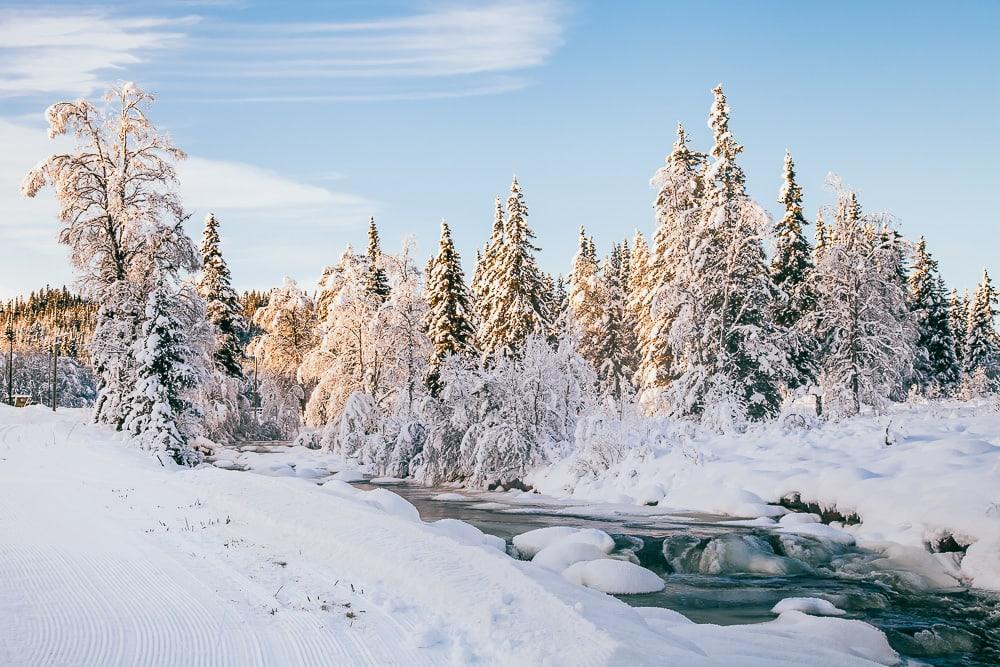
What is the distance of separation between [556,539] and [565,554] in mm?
1442

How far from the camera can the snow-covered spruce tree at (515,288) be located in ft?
104

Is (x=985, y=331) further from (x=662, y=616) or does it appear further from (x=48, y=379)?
(x=48, y=379)

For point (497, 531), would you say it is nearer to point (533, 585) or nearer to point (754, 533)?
point (754, 533)

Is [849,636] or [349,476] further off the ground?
[849,636]

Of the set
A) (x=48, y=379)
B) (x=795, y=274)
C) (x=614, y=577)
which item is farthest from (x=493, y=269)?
(x=48, y=379)

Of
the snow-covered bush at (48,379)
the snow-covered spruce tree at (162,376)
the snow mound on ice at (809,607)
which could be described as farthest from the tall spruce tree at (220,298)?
the snow-covered bush at (48,379)

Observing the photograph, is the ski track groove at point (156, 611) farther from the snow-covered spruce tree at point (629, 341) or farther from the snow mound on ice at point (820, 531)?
the snow-covered spruce tree at point (629, 341)

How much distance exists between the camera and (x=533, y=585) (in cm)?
634

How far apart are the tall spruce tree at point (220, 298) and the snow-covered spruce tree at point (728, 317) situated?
23.6 meters

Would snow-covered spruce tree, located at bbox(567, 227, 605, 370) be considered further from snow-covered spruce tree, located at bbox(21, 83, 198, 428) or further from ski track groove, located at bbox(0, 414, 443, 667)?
ski track groove, located at bbox(0, 414, 443, 667)

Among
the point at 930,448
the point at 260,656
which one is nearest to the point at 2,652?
the point at 260,656

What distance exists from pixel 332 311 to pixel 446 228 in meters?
6.59

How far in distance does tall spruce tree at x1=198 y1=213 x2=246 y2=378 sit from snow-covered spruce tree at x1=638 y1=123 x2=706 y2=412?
2101 centimetres

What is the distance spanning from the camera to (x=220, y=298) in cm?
3853
